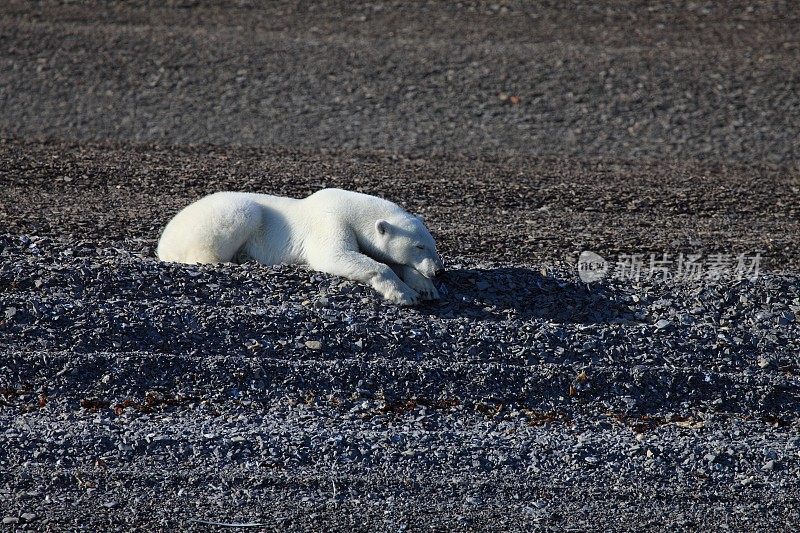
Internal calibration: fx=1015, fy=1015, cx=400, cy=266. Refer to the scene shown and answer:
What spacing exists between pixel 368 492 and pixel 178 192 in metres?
6.11

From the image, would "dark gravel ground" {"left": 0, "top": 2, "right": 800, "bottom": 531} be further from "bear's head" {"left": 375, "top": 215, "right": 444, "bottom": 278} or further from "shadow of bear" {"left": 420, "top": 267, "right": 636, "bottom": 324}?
"bear's head" {"left": 375, "top": 215, "right": 444, "bottom": 278}

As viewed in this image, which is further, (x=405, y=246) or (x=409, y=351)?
(x=405, y=246)

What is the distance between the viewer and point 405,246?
7.07 metres

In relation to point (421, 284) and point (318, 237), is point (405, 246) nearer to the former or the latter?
point (421, 284)

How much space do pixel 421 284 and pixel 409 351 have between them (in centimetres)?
75

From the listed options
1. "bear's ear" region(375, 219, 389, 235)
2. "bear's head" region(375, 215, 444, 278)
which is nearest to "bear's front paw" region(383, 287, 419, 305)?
"bear's head" region(375, 215, 444, 278)

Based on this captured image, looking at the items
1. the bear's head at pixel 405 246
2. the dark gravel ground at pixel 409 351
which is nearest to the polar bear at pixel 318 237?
the bear's head at pixel 405 246

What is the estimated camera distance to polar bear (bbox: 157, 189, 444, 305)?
7016 mm

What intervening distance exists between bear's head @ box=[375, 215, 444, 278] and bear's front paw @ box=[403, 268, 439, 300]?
37mm

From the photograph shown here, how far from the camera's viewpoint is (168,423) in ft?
18.7

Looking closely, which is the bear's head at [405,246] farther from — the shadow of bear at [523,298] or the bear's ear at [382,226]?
the shadow of bear at [523,298]

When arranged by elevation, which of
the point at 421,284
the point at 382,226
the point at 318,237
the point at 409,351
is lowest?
the point at 409,351

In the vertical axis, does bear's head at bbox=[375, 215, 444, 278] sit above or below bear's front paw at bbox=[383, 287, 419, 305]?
above

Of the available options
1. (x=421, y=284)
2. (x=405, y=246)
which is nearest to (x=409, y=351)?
(x=421, y=284)
